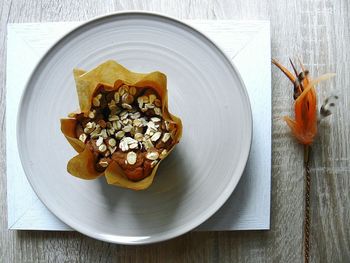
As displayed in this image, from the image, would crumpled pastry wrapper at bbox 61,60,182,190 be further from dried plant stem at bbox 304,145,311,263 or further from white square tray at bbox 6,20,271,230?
dried plant stem at bbox 304,145,311,263

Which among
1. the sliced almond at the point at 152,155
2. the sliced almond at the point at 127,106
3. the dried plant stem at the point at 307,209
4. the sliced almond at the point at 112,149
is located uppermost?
the sliced almond at the point at 127,106

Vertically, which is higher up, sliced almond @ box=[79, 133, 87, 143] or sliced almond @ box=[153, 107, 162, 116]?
sliced almond @ box=[153, 107, 162, 116]

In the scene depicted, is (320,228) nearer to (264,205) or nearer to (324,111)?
(264,205)

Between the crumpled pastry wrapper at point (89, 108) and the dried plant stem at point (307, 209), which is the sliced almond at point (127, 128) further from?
the dried plant stem at point (307, 209)

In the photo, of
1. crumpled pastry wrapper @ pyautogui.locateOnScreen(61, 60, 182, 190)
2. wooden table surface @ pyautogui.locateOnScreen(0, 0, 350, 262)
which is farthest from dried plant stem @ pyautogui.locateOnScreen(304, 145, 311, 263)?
crumpled pastry wrapper @ pyautogui.locateOnScreen(61, 60, 182, 190)

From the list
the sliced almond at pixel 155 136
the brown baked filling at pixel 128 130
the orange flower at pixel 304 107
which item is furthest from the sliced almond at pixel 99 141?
the orange flower at pixel 304 107

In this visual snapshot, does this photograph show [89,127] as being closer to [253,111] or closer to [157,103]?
[157,103]

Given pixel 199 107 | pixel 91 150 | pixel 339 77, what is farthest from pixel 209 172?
pixel 339 77
